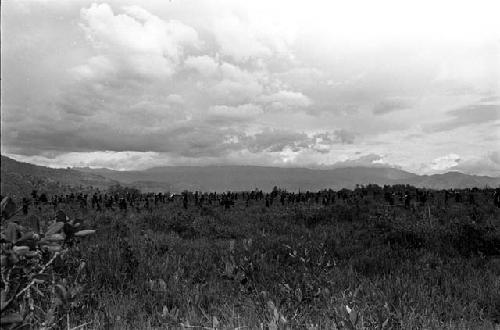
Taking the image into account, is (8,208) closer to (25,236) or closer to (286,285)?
(25,236)

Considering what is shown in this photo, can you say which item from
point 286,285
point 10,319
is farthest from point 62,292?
point 286,285

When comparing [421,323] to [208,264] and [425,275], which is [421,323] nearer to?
[425,275]

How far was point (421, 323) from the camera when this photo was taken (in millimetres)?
3650

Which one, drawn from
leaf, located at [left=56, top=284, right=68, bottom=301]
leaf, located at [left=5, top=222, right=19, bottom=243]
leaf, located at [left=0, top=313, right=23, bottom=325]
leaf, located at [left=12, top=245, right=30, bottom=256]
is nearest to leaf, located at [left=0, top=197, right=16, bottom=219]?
leaf, located at [left=5, top=222, right=19, bottom=243]

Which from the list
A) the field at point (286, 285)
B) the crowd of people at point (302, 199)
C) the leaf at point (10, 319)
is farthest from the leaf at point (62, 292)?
the crowd of people at point (302, 199)

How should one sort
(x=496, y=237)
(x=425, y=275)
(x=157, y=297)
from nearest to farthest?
(x=157, y=297), (x=425, y=275), (x=496, y=237)

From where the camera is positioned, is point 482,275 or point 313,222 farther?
point 313,222

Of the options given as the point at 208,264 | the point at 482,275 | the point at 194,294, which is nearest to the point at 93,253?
the point at 208,264

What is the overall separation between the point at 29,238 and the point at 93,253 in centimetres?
459

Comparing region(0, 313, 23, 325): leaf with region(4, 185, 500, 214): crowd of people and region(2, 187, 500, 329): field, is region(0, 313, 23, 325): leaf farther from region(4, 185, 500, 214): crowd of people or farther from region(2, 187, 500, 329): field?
region(4, 185, 500, 214): crowd of people

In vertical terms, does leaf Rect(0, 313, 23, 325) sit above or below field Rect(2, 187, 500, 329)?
above

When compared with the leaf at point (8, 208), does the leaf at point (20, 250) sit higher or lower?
lower

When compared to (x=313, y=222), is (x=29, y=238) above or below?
above

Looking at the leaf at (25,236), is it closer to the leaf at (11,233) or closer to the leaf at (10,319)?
the leaf at (11,233)
